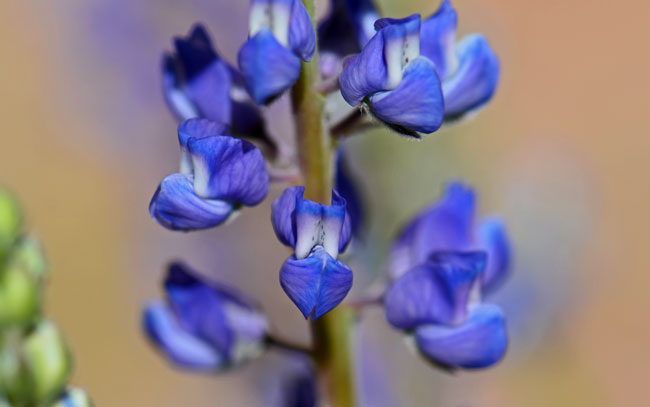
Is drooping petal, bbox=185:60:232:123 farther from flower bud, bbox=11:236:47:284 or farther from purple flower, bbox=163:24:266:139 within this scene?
flower bud, bbox=11:236:47:284

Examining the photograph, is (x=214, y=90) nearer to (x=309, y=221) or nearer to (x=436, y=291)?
(x=309, y=221)

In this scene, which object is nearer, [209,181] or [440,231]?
[209,181]

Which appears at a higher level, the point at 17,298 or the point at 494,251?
the point at 17,298

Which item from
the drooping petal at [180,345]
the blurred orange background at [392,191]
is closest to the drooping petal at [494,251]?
the drooping petal at [180,345]

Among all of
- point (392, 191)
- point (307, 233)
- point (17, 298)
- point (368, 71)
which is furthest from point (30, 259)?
point (392, 191)

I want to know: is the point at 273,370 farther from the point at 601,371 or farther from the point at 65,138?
the point at 65,138

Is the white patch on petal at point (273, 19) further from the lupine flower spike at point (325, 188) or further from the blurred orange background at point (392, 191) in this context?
the blurred orange background at point (392, 191)
